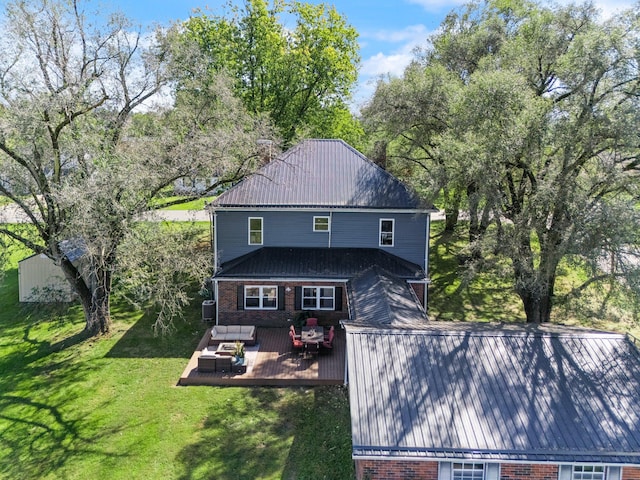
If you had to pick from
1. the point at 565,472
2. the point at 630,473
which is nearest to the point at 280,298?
the point at 565,472

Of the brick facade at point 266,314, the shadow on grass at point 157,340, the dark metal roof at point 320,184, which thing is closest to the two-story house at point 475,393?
the brick facade at point 266,314

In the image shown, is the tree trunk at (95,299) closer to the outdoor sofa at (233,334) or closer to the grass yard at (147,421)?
the grass yard at (147,421)

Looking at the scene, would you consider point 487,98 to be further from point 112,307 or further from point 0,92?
point 112,307

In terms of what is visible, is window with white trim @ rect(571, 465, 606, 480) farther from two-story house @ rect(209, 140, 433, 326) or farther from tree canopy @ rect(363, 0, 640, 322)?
two-story house @ rect(209, 140, 433, 326)

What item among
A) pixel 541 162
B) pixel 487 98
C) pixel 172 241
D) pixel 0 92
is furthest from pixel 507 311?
pixel 0 92

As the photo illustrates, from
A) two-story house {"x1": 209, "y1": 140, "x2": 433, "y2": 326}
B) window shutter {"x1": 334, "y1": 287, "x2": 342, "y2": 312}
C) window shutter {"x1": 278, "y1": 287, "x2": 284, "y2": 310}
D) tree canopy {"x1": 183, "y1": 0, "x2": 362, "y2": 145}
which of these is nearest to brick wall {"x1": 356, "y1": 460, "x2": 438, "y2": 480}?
two-story house {"x1": 209, "y1": 140, "x2": 433, "y2": 326}

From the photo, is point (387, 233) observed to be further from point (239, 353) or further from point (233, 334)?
point (239, 353)
